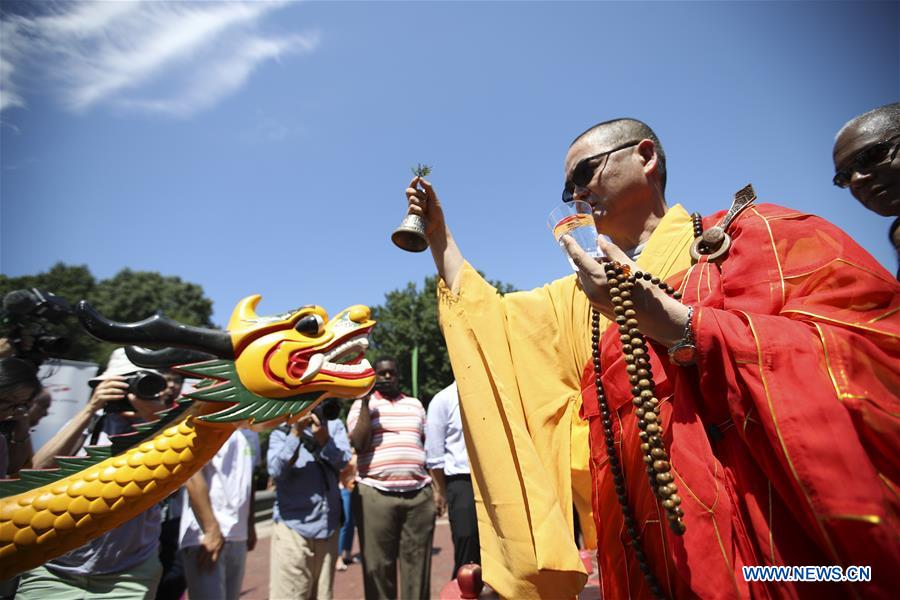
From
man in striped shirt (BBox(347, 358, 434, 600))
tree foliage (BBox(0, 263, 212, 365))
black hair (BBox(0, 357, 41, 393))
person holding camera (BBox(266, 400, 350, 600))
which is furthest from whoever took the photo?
tree foliage (BBox(0, 263, 212, 365))

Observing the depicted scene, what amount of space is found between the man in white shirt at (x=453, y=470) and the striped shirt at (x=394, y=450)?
0.28 m

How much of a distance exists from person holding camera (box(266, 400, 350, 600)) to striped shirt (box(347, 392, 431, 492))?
0.31m

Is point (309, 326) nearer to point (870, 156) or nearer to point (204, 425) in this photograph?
point (204, 425)

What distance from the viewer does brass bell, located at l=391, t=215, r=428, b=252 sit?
2.02 m

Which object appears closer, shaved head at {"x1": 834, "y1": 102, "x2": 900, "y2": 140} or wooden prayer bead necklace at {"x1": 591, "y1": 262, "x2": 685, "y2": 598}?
wooden prayer bead necklace at {"x1": 591, "y1": 262, "x2": 685, "y2": 598}

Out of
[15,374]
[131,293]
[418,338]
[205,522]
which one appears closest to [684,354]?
[15,374]

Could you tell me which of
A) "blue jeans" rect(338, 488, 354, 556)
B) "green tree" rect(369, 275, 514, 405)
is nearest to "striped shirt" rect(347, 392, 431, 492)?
"blue jeans" rect(338, 488, 354, 556)

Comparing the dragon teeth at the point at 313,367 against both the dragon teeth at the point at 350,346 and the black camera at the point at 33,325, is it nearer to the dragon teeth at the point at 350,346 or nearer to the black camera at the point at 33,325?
the dragon teeth at the point at 350,346

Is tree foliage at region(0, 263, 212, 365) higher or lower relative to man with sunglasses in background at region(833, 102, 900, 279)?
higher

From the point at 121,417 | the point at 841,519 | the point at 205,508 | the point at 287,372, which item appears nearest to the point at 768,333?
the point at 841,519

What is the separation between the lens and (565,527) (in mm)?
1657

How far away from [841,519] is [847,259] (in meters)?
0.63

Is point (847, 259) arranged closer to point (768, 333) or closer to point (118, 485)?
point (768, 333)

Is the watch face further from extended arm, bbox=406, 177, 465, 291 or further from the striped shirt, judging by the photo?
the striped shirt
